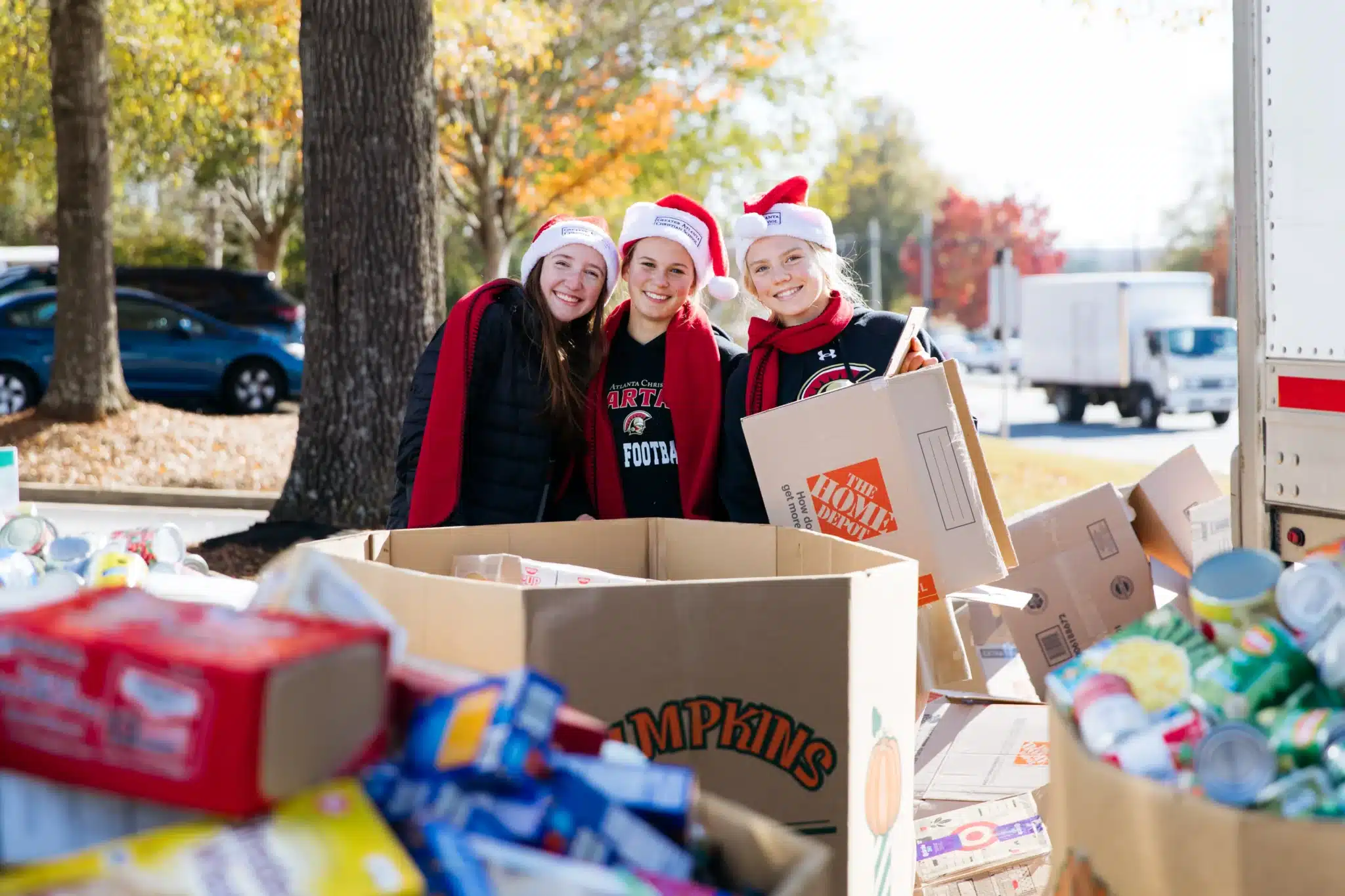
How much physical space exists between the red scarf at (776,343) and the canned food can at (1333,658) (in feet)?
5.63

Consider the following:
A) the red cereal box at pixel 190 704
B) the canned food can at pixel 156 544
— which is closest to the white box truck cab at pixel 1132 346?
the canned food can at pixel 156 544

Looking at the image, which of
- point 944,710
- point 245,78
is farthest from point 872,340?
point 245,78

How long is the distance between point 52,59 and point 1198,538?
11831 millimetres

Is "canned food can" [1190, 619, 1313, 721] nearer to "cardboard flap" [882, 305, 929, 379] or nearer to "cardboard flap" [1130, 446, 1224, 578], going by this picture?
"cardboard flap" [882, 305, 929, 379]

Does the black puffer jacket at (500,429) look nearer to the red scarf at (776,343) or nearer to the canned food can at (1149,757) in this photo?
the red scarf at (776,343)

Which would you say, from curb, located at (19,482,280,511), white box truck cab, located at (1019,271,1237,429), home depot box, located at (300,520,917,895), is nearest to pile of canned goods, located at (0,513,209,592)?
home depot box, located at (300,520,917,895)

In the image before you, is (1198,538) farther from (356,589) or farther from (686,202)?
(356,589)

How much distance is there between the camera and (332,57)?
6684 mm

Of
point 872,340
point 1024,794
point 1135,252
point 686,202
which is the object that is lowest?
point 1024,794

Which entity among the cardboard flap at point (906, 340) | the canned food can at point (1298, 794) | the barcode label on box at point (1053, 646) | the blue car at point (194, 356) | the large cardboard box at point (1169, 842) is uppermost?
the blue car at point (194, 356)

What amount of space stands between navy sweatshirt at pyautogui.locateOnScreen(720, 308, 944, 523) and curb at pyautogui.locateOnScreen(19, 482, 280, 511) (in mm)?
7689

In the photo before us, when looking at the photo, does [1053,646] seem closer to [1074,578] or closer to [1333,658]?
[1074,578]

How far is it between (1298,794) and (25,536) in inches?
101

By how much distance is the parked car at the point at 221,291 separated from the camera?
59.1 feet
